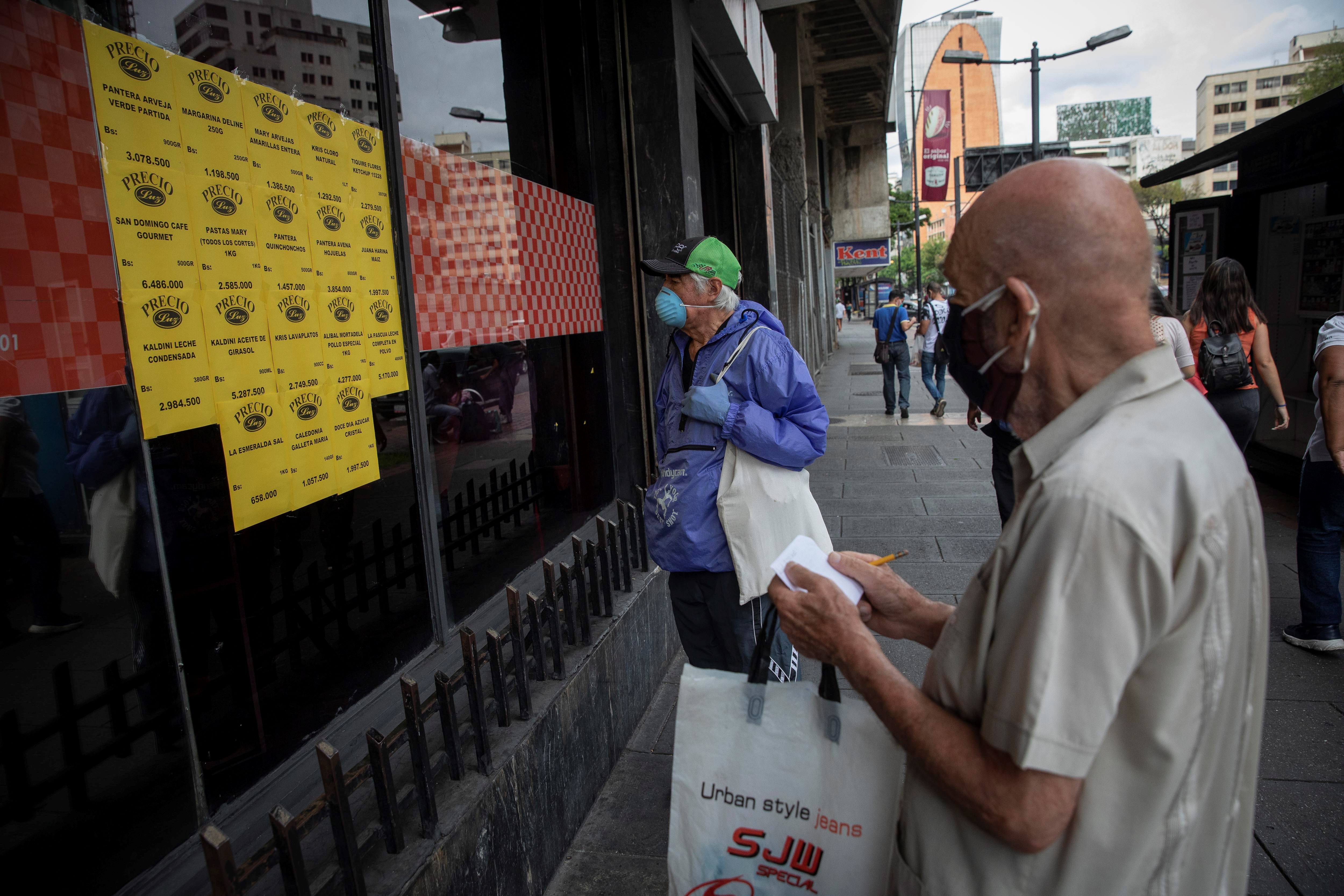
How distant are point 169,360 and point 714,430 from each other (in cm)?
168

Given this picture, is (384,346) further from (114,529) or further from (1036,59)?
(1036,59)

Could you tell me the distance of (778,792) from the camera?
1.50 metres

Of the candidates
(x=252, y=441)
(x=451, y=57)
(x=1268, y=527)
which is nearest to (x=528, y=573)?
(x=252, y=441)

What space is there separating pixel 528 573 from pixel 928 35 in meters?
118

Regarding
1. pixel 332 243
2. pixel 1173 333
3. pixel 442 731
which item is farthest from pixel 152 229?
pixel 1173 333

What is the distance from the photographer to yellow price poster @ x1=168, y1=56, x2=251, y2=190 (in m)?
2.10

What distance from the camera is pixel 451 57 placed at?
362 cm

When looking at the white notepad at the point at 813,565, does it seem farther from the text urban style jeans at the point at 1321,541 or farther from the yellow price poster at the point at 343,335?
the text urban style jeans at the point at 1321,541

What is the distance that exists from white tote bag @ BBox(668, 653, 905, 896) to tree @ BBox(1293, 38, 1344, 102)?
47.1m

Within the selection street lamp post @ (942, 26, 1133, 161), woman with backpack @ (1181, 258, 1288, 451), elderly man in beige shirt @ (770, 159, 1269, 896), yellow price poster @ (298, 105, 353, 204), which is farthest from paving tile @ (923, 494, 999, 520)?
street lamp post @ (942, 26, 1133, 161)

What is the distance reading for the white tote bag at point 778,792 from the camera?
4.72 feet

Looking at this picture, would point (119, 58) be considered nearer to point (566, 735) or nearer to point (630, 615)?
point (566, 735)

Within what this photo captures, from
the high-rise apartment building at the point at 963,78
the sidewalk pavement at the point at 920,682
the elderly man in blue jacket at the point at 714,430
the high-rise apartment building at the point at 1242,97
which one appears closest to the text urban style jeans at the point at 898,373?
the sidewalk pavement at the point at 920,682

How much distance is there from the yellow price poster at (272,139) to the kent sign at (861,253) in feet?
95.5
